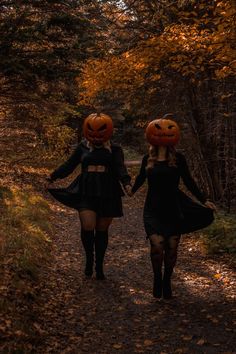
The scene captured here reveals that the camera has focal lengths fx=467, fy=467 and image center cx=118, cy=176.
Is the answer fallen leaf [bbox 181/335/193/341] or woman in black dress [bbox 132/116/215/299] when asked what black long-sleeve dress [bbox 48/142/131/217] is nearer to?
woman in black dress [bbox 132/116/215/299]

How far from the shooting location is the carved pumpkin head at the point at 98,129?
21.2ft

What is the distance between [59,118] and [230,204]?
10.8 meters

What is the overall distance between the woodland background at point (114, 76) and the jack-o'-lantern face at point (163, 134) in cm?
208

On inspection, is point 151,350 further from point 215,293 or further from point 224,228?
point 224,228

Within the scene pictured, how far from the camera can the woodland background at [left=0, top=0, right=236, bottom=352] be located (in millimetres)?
8216

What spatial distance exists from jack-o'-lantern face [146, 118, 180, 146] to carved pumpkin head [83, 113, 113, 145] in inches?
31.4

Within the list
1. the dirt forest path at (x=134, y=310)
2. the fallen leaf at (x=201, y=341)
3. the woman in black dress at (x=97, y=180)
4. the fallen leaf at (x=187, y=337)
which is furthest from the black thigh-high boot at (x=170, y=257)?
the fallen leaf at (x=201, y=341)

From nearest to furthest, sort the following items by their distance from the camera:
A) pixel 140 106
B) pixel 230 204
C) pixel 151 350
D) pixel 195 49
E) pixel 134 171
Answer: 1. pixel 151 350
2. pixel 195 49
3. pixel 230 204
4. pixel 140 106
5. pixel 134 171

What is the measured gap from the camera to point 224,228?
9891 mm

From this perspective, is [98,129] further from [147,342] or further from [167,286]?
[147,342]

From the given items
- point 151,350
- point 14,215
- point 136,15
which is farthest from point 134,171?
point 151,350

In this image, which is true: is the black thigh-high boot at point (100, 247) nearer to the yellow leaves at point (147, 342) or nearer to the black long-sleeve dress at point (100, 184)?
the black long-sleeve dress at point (100, 184)

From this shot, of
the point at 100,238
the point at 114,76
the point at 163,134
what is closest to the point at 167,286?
the point at 100,238

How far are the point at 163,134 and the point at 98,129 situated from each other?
1063mm
